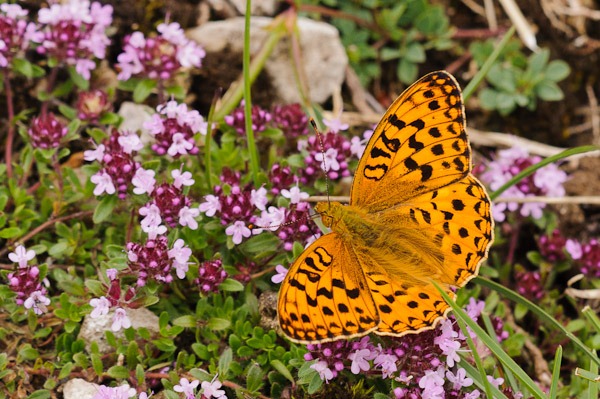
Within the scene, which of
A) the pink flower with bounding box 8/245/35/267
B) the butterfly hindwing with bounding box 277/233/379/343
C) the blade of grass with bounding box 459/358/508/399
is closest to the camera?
the butterfly hindwing with bounding box 277/233/379/343

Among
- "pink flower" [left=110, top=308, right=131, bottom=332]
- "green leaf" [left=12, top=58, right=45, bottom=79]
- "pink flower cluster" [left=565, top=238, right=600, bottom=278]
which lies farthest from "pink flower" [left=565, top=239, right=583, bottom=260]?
"green leaf" [left=12, top=58, right=45, bottom=79]

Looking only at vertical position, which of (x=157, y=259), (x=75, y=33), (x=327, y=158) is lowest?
(x=157, y=259)

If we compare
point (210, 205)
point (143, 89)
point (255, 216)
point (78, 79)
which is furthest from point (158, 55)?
point (255, 216)

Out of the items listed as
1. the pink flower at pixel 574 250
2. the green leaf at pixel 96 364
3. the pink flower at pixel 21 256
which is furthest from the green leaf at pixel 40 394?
the pink flower at pixel 574 250

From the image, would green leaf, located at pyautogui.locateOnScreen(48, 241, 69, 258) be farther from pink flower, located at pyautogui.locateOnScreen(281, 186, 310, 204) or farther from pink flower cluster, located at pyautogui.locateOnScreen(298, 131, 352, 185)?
pink flower cluster, located at pyautogui.locateOnScreen(298, 131, 352, 185)

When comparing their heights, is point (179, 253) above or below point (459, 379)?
above

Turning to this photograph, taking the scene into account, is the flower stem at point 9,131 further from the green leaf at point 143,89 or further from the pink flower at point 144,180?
the pink flower at point 144,180

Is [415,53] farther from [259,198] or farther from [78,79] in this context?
[78,79]
